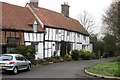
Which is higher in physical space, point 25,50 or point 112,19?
point 112,19

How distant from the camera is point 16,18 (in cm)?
2878

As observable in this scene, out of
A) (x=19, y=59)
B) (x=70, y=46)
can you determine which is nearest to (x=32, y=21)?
(x=70, y=46)

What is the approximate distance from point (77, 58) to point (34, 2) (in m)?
11.7

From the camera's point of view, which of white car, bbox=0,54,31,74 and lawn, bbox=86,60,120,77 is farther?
white car, bbox=0,54,31,74

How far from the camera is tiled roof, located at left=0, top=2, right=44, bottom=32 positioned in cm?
2566

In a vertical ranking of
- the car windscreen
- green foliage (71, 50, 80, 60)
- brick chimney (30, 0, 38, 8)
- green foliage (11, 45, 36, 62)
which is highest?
brick chimney (30, 0, 38, 8)

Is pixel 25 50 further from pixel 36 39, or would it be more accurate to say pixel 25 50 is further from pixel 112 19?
pixel 112 19

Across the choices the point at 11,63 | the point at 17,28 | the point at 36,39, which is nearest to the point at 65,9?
the point at 36,39

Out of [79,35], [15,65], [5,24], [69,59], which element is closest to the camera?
[15,65]

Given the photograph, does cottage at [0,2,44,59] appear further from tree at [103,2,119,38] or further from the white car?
tree at [103,2,119,38]

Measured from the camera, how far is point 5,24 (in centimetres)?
2466

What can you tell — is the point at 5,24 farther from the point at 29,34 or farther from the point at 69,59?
Result: the point at 69,59

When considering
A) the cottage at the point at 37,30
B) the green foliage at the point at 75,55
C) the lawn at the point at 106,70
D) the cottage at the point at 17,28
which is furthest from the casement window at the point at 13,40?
the green foliage at the point at 75,55

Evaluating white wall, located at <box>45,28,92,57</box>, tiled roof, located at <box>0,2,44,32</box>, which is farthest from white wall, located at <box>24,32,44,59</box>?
white wall, located at <box>45,28,92,57</box>
